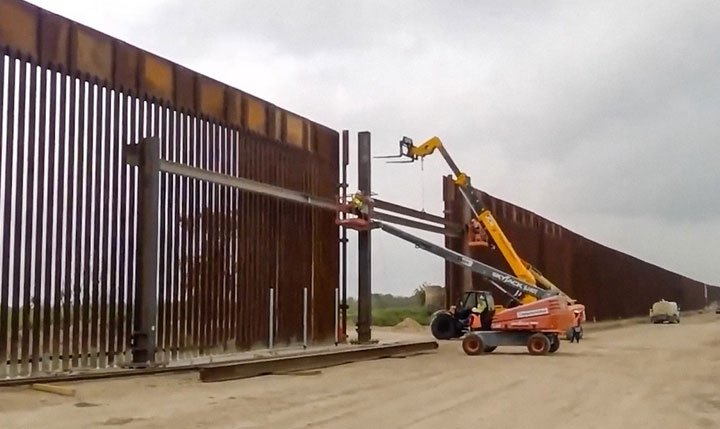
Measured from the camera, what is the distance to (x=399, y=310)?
50.7 m

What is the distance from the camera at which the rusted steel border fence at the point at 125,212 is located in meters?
14.0

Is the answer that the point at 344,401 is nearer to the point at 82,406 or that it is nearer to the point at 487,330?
the point at 82,406

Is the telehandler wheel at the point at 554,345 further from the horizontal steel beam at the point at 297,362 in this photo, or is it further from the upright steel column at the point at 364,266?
the upright steel column at the point at 364,266

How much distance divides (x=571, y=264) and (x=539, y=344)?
26295 mm

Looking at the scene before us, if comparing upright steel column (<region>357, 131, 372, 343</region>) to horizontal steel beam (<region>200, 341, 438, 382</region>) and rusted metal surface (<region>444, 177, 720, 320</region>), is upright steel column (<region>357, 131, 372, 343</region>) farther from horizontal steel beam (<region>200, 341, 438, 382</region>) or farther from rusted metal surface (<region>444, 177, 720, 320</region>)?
rusted metal surface (<region>444, 177, 720, 320</region>)

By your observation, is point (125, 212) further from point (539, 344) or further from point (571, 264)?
point (571, 264)

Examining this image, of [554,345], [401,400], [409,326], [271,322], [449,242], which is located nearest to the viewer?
[401,400]

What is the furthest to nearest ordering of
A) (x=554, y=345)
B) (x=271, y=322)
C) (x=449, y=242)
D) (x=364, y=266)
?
(x=449, y=242)
(x=364, y=266)
(x=554, y=345)
(x=271, y=322)

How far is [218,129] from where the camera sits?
1959cm

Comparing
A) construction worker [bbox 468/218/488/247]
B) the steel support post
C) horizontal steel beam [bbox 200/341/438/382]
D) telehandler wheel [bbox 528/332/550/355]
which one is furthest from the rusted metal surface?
the steel support post

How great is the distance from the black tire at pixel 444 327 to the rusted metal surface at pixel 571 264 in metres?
6.20

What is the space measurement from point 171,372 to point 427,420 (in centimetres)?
666

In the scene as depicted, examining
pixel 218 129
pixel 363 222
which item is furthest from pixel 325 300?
pixel 218 129

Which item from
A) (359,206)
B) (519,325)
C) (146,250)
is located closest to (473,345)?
(519,325)
